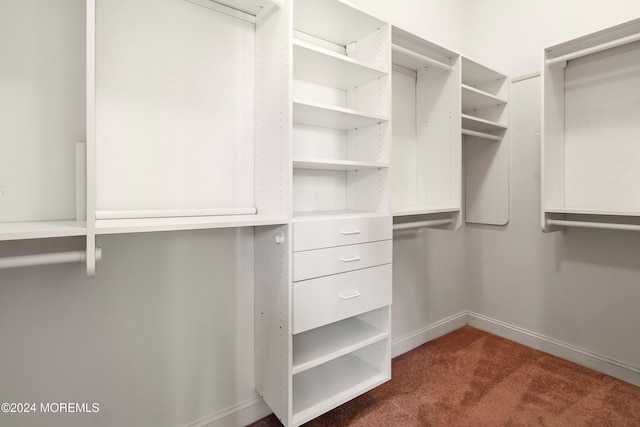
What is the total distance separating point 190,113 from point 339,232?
878mm

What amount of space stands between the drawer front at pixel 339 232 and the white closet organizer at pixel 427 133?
519 millimetres

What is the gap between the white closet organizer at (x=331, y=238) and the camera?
1.38 m

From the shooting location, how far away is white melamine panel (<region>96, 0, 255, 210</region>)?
127 centimetres

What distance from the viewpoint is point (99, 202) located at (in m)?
1.25

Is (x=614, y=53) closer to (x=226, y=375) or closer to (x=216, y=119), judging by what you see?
(x=216, y=119)

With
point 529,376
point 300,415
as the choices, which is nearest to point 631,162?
point 529,376

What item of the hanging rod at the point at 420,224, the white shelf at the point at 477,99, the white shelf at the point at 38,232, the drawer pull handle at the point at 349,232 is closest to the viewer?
the white shelf at the point at 38,232

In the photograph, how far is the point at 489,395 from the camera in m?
1.87

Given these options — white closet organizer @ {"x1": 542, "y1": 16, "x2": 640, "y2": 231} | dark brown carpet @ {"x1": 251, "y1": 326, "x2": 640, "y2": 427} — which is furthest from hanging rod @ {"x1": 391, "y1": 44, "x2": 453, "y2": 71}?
dark brown carpet @ {"x1": 251, "y1": 326, "x2": 640, "y2": 427}

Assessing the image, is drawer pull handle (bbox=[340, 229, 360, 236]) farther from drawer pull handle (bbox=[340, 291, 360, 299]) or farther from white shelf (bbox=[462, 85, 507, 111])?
white shelf (bbox=[462, 85, 507, 111])

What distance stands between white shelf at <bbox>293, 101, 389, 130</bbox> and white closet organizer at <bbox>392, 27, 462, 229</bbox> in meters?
0.60

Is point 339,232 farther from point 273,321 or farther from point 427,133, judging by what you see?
point 427,133

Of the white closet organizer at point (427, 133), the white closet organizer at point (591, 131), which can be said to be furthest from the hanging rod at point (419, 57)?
the white closet organizer at point (591, 131)

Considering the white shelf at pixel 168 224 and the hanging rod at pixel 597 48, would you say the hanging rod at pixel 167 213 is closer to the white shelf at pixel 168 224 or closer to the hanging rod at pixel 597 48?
the white shelf at pixel 168 224
